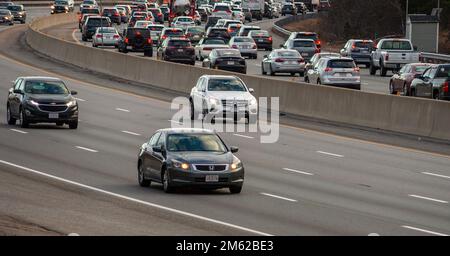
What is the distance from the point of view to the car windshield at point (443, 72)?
44.2 m

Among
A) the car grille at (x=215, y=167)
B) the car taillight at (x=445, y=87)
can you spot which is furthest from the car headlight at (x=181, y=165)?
the car taillight at (x=445, y=87)

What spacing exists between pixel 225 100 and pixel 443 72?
316 inches

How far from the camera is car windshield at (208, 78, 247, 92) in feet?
136

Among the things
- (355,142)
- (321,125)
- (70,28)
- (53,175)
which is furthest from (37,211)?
(70,28)

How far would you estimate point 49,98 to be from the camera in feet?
127

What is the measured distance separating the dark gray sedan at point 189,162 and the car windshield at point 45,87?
12.9 metres

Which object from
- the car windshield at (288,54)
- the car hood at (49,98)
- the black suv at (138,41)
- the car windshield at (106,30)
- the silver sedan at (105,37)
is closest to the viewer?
the car hood at (49,98)

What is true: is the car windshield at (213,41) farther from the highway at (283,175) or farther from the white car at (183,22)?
the white car at (183,22)

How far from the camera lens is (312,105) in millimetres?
44000

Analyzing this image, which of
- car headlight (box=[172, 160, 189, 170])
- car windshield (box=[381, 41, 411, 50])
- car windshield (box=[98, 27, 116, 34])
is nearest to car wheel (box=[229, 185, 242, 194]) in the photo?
car headlight (box=[172, 160, 189, 170])

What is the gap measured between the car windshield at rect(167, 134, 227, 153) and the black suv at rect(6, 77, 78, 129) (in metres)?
12.9

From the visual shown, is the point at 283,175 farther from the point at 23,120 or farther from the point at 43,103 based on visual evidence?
the point at 23,120

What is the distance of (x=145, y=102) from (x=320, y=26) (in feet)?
250

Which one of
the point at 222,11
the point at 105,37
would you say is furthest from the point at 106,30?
the point at 222,11
